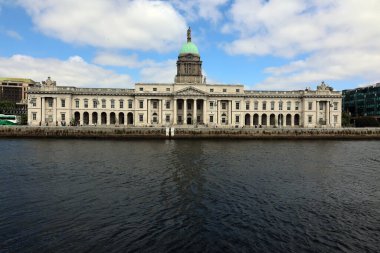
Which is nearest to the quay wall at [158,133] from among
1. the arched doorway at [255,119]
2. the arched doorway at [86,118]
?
the arched doorway at [86,118]

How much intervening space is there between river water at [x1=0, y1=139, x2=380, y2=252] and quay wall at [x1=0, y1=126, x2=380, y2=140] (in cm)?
4339

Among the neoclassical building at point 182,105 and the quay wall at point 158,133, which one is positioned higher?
the neoclassical building at point 182,105

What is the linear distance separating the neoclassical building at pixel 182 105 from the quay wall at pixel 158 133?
21185mm

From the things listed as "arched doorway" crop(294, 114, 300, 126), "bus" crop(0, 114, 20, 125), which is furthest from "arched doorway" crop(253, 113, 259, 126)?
"bus" crop(0, 114, 20, 125)

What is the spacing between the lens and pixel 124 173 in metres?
30.0

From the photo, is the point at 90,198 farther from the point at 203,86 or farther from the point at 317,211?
the point at 203,86

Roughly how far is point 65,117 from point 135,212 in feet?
297

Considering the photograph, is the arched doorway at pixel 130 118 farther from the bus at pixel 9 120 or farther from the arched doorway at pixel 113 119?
the bus at pixel 9 120

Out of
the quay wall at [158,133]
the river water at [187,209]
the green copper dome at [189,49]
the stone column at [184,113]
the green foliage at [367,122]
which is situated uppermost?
the green copper dome at [189,49]

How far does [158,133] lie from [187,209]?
5866 cm

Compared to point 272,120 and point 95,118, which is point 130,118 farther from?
point 272,120

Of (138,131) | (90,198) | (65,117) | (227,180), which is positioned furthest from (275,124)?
(90,198)

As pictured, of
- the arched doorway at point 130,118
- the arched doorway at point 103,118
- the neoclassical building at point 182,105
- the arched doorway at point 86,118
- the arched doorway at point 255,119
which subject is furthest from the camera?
the arched doorway at point 255,119

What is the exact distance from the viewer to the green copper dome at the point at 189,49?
372ft
